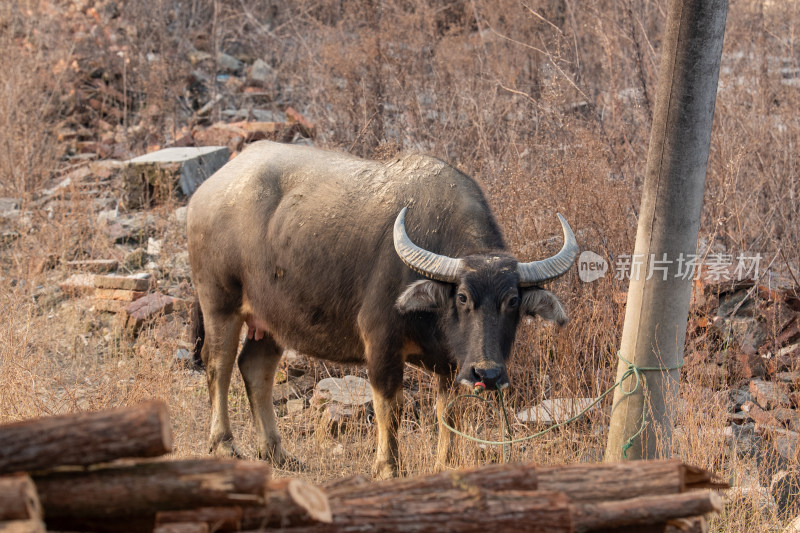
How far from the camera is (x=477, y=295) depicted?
185 inches

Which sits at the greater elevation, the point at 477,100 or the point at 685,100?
the point at 477,100

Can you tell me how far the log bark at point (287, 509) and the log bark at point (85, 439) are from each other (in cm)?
32

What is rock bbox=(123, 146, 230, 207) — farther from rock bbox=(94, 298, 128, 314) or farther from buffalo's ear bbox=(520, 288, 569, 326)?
buffalo's ear bbox=(520, 288, 569, 326)

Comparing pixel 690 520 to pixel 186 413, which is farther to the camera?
pixel 186 413

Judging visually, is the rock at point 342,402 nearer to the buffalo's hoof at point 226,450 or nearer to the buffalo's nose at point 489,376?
the buffalo's hoof at point 226,450

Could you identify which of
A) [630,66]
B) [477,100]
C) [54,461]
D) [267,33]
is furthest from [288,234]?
[267,33]

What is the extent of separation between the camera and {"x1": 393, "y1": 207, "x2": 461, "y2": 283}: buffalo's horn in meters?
Answer: 4.76

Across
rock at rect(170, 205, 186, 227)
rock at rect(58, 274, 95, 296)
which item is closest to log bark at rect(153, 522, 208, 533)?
rock at rect(58, 274, 95, 296)

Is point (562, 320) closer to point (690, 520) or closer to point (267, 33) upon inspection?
point (690, 520)

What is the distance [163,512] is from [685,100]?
3074 millimetres

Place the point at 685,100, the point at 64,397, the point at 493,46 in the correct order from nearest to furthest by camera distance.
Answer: the point at 685,100 < the point at 64,397 < the point at 493,46

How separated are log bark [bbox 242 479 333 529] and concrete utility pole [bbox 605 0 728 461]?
8.02ft

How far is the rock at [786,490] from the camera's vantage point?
4.61m

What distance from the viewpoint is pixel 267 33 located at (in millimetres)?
13516
